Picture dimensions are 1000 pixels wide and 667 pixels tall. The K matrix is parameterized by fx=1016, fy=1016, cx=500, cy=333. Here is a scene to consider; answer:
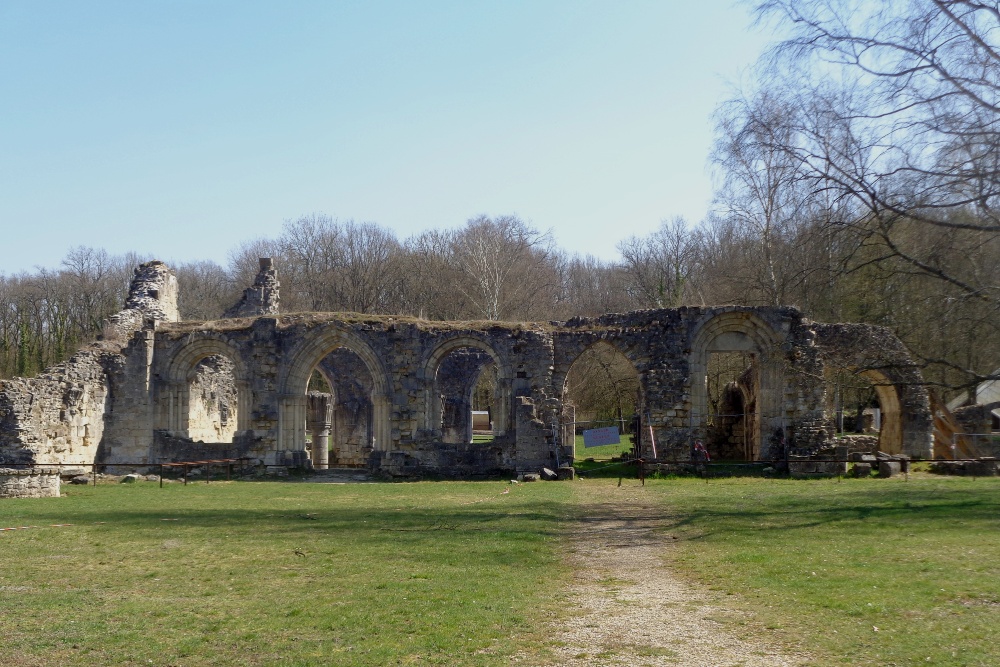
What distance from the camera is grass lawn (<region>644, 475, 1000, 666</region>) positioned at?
7.26 m

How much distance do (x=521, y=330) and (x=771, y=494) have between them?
864 centimetres

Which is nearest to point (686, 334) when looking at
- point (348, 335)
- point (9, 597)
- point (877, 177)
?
point (348, 335)

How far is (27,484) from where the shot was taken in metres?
17.9

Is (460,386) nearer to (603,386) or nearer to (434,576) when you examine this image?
(603,386)

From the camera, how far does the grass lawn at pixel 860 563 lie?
23.8ft

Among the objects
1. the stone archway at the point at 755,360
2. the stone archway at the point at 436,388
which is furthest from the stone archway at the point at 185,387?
the stone archway at the point at 755,360

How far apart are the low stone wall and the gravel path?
412 inches

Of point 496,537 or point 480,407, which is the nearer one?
point 496,537

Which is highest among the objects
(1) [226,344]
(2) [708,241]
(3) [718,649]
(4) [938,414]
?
(2) [708,241]

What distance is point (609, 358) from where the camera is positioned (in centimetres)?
3897

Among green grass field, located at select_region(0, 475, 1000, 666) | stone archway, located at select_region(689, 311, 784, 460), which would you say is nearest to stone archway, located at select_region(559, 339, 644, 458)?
stone archway, located at select_region(689, 311, 784, 460)

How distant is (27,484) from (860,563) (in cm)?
1416

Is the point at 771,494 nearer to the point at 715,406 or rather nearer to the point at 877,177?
the point at 877,177

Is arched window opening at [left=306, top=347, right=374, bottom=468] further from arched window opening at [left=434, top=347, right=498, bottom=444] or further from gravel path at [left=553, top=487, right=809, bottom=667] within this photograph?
gravel path at [left=553, top=487, right=809, bottom=667]
